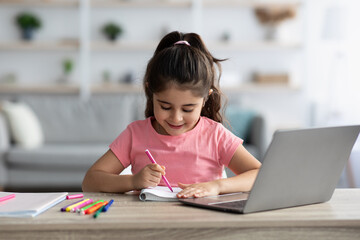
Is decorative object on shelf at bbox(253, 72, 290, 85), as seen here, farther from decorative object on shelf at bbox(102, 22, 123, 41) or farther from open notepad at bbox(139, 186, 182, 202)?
open notepad at bbox(139, 186, 182, 202)

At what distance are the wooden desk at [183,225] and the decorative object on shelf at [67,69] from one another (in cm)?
424

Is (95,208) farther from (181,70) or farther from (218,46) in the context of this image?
(218,46)

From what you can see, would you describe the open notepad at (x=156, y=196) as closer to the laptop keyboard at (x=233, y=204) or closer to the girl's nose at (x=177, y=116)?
the laptop keyboard at (x=233, y=204)

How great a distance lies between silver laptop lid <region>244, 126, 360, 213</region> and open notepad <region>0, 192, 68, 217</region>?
15.6 inches

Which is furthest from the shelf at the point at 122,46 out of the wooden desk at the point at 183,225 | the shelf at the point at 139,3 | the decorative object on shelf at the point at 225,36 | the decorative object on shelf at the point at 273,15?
the wooden desk at the point at 183,225

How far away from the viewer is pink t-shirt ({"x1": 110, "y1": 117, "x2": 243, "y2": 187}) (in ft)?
4.69

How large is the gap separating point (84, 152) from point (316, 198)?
2.92 metres

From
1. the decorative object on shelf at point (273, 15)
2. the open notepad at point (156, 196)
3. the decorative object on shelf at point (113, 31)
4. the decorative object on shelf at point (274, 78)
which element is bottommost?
the decorative object on shelf at point (274, 78)

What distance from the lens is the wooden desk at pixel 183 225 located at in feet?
2.95

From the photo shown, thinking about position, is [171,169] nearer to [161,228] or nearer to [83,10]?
[161,228]

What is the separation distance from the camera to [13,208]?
990 mm

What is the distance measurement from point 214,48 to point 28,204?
4290 millimetres

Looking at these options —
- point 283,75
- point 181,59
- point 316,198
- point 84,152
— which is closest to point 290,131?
point 316,198

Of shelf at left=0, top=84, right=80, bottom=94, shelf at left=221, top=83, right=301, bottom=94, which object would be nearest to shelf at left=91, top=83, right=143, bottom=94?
shelf at left=0, top=84, right=80, bottom=94
